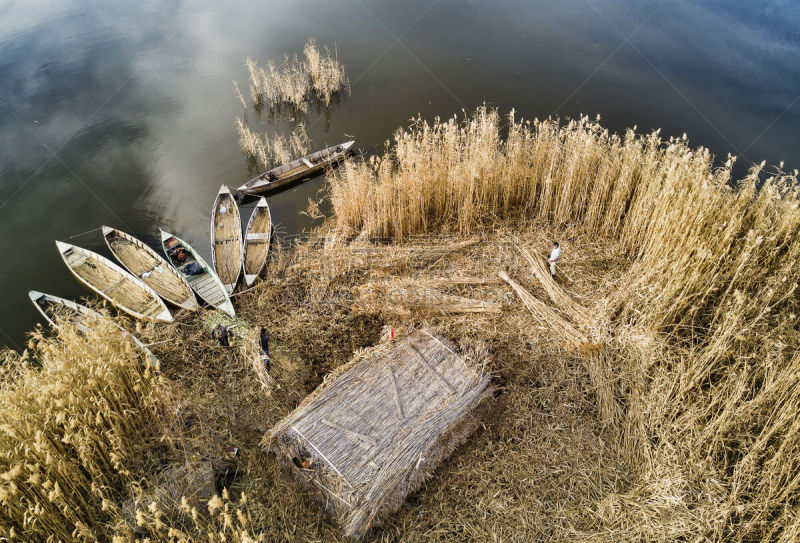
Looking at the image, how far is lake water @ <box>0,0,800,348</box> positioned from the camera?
13.1 metres

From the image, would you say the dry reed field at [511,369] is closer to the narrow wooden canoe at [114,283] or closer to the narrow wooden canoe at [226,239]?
the narrow wooden canoe at [114,283]

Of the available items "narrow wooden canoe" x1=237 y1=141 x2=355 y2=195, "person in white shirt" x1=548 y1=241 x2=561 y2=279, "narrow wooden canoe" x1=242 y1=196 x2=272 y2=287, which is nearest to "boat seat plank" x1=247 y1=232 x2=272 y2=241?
"narrow wooden canoe" x1=242 y1=196 x2=272 y2=287

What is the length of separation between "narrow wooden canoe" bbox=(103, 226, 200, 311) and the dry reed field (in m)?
0.86

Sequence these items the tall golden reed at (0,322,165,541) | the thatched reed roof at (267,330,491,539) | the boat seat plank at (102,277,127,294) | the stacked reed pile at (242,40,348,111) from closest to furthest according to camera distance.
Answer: the tall golden reed at (0,322,165,541) < the thatched reed roof at (267,330,491,539) < the boat seat plank at (102,277,127,294) < the stacked reed pile at (242,40,348,111)

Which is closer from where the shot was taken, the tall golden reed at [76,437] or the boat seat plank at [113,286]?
the tall golden reed at [76,437]

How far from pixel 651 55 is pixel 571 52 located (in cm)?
318

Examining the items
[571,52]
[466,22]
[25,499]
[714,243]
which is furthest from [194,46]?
[714,243]

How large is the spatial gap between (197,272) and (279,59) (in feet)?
37.9

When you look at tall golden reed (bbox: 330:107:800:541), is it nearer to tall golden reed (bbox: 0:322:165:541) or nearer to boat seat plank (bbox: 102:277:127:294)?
boat seat plank (bbox: 102:277:127:294)

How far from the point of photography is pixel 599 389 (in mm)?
6730

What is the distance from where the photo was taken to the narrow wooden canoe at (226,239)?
10.7 meters

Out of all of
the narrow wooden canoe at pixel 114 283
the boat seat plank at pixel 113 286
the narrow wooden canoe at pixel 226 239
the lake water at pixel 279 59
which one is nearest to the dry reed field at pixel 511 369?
the narrow wooden canoe at pixel 114 283

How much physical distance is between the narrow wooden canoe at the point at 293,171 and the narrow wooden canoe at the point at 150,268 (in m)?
3.17

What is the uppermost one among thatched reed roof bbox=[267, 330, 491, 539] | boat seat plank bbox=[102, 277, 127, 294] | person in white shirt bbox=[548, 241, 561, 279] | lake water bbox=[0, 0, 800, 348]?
lake water bbox=[0, 0, 800, 348]
